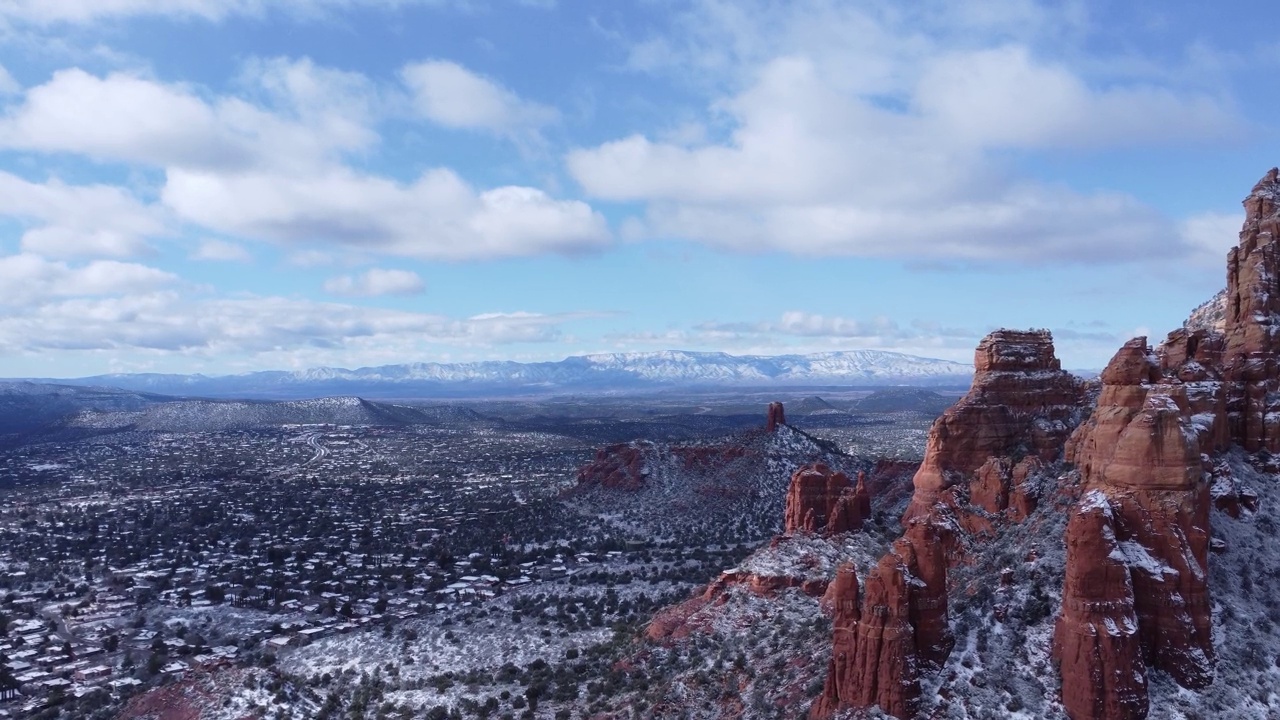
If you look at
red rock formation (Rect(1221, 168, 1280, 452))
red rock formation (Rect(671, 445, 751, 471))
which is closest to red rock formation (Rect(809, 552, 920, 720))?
red rock formation (Rect(1221, 168, 1280, 452))

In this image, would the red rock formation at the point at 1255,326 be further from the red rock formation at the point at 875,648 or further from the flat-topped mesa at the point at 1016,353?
the red rock formation at the point at 875,648

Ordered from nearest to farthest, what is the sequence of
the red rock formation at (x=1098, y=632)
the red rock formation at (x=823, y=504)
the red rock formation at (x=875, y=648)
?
the red rock formation at (x=1098, y=632) < the red rock formation at (x=875, y=648) < the red rock formation at (x=823, y=504)

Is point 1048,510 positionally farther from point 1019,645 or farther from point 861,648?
point 861,648

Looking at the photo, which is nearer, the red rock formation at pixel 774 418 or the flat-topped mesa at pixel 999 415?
the flat-topped mesa at pixel 999 415

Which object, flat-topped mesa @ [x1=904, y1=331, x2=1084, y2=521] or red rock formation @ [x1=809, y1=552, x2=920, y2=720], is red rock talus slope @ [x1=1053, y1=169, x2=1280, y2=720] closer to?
red rock formation @ [x1=809, y1=552, x2=920, y2=720]

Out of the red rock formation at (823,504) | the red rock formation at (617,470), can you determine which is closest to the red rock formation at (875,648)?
the red rock formation at (823,504)

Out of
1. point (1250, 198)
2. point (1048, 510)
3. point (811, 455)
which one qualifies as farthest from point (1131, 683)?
point (811, 455)

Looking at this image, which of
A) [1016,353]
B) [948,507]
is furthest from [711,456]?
[948,507]
